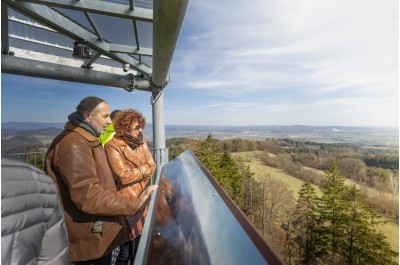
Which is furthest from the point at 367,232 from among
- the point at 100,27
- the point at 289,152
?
the point at 289,152

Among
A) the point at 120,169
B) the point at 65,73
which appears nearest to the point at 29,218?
the point at 120,169

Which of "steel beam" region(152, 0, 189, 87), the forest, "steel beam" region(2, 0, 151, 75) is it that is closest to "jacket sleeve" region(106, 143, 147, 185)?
"steel beam" region(152, 0, 189, 87)

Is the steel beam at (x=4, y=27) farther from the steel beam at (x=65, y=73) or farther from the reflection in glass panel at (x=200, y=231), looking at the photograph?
the reflection in glass panel at (x=200, y=231)

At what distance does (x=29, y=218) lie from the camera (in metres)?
0.90

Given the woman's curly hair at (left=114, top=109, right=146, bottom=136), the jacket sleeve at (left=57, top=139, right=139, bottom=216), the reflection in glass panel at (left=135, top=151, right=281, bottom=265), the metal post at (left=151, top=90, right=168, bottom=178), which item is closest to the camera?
the reflection in glass panel at (left=135, top=151, right=281, bottom=265)

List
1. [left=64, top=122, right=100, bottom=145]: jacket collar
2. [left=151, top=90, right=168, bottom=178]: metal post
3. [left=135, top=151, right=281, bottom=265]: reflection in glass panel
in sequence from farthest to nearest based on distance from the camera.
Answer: [left=151, top=90, right=168, bottom=178]: metal post → [left=64, top=122, right=100, bottom=145]: jacket collar → [left=135, top=151, right=281, bottom=265]: reflection in glass panel

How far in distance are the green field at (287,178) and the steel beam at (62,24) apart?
66978mm

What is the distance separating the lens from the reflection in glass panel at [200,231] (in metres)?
0.80

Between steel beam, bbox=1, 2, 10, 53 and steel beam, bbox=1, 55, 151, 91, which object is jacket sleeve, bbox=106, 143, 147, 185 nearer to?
steel beam, bbox=1, 2, 10, 53

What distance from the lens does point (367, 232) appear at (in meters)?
33.8

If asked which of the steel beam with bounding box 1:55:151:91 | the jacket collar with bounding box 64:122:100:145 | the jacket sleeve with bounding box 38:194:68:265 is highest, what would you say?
the steel beam with bounding box 1:55:151:91

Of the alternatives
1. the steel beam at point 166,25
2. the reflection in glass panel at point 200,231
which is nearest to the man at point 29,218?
the reflection in glass panel at point 200,231

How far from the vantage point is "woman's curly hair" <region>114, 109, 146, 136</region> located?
261 cm

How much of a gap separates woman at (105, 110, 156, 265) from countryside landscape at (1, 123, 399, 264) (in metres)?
0.56
